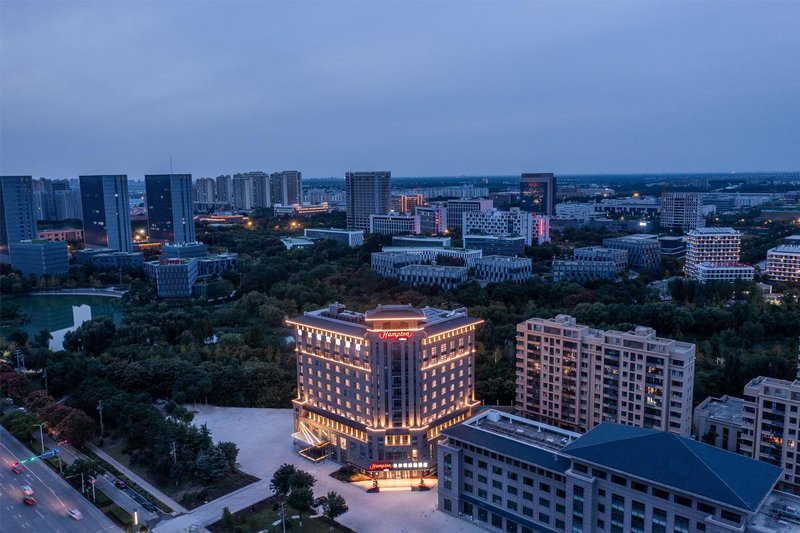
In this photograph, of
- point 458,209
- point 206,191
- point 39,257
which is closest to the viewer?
point 39,257

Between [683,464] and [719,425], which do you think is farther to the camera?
[719,425]

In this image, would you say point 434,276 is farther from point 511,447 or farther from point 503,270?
point 511,447

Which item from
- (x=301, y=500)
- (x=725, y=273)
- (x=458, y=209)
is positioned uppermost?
(x=458, y=209)

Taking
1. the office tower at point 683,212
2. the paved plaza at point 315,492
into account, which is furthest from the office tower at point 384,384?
the office tower at point 683,212

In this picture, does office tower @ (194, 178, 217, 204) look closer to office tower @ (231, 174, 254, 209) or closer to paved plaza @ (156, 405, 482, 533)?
office tower @ (231, 174, 254, 209)

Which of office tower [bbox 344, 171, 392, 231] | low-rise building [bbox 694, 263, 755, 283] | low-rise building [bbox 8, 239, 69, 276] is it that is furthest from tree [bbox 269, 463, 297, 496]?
office tower [bbox 344, 171, 392, 231]

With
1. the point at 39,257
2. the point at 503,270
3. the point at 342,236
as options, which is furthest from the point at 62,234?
the point at 503,270

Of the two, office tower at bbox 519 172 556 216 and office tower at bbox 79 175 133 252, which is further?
office tower at bbox 519 172 556 216
